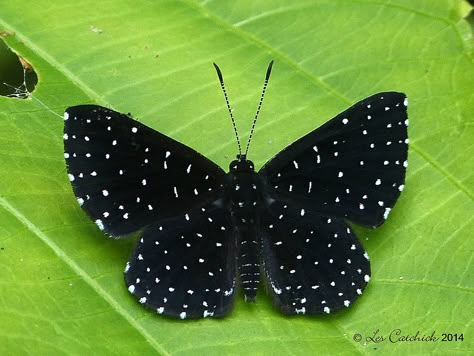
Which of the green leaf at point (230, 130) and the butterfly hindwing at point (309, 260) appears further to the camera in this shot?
the butterfly hindwing at point (309, 260)

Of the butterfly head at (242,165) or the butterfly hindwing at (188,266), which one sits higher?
the butterfly head at (242,165)

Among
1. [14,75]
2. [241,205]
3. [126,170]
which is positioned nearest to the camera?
[126,170]

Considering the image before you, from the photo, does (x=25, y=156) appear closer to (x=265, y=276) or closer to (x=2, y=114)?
(x=2, y=114)

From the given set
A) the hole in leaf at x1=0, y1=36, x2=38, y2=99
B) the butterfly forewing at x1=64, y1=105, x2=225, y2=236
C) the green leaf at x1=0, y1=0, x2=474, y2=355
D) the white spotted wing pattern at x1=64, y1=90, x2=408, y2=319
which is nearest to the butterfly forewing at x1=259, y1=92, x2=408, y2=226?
the white spotted wing pattern at x1=64, y1=90, x2=408, y2=319

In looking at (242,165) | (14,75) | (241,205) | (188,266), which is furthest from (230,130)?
(14,75)

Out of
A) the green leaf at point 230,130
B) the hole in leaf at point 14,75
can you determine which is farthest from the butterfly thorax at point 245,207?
the hole in leaf at point 14,75

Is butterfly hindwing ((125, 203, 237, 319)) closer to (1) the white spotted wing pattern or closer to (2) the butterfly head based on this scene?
(1) the white spotted wing pattern

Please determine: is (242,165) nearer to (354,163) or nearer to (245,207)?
(245,207)

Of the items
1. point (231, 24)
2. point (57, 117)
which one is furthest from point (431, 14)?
point (57, 117)

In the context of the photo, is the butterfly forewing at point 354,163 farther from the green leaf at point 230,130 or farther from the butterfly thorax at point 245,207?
the green leaf at point 230,130
